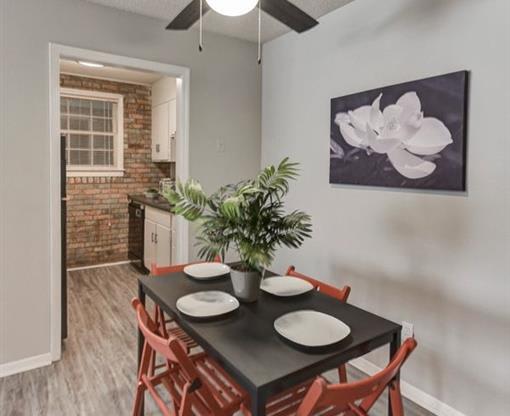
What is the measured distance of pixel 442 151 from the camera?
200 centimetres

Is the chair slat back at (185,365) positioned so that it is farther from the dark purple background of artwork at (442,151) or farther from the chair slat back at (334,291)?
the dark purple background of artwork at (442,151)

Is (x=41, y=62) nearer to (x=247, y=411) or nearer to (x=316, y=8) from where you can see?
(x=316, y=8)

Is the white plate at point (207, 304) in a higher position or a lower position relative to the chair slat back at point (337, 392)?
higher

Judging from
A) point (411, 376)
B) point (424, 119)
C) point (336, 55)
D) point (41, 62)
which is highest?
point (336, 55)

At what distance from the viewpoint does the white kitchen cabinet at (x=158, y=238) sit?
3.81 m

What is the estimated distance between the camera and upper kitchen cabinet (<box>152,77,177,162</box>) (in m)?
4.42

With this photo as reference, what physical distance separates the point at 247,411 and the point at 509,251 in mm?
1420

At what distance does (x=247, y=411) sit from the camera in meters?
1.51

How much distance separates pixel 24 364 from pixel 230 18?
289cm

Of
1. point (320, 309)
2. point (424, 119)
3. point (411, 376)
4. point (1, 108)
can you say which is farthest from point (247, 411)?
point (1, 108)

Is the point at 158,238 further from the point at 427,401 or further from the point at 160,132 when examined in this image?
the point at 427,401

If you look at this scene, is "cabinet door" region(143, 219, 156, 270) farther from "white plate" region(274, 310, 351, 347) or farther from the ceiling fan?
"white plate" region(274, 310, 351, 347)

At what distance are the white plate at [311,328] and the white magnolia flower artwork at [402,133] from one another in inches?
44.0

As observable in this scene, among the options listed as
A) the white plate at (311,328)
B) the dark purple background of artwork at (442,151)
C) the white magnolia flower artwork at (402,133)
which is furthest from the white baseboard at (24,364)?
the white magnolia flower artwork at (402,133)
